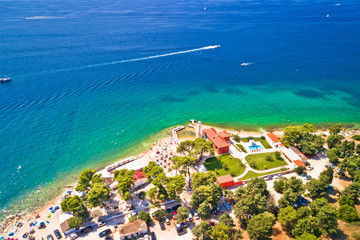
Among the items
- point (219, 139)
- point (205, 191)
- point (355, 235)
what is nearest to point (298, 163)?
point (355, 235)

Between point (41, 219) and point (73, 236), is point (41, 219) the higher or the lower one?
the higher one

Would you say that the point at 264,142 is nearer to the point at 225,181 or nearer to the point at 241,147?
the point at 241,147

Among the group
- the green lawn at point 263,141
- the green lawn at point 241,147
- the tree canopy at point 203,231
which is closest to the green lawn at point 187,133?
the green lawn at point 241,147

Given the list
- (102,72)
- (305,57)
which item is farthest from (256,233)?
(305,57)

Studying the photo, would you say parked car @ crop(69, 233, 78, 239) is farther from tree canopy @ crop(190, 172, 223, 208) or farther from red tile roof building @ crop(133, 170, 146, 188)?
tree canopy @ crop(190, 172, 223, 208)

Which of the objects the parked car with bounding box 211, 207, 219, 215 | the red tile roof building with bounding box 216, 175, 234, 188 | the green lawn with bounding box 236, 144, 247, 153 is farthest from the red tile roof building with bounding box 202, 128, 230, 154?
the parked car with bounding box 211, 207, 219, 215

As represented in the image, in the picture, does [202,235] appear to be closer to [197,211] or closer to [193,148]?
[197,211]

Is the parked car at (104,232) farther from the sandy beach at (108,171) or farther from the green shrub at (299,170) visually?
the green shrub at (299,170)
